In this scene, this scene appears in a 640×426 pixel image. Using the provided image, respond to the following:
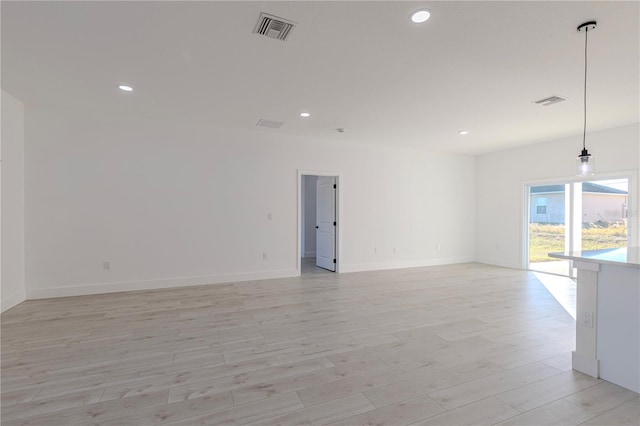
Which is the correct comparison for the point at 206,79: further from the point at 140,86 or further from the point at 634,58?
the point at 634,58

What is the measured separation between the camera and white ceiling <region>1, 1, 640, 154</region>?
7.12 feet

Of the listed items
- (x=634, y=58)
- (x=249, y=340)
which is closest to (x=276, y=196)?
(x=249, y=340)

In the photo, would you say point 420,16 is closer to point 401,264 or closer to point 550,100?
point 550,100

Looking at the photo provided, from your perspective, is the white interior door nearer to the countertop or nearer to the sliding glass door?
the countertop

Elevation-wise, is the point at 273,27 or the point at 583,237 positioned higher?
the point at 273,27

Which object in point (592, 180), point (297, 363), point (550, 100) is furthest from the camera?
point (592, 180)

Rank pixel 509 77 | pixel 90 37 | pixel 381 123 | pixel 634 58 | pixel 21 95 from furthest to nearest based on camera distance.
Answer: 1. pixel 381 123
2. pixel 21 95
3. pixel 509 77
4. pixel 634 58
5. pixel 90 37

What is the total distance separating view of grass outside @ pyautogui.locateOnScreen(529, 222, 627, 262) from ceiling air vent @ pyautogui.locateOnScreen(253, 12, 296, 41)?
629 cm

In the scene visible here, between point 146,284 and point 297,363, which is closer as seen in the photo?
point 297,363

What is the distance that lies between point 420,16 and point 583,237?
5.80 m

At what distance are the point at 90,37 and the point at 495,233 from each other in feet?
26.4

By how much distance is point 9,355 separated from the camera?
2562mm

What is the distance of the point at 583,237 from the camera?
5.59 meters

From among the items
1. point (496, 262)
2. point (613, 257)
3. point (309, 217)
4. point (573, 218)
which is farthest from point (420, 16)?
point (309, 217)
